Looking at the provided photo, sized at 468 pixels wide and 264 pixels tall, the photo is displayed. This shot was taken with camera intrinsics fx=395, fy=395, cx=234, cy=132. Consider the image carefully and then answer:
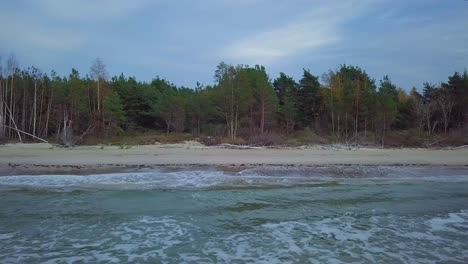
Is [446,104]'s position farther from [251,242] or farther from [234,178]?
[251,242]

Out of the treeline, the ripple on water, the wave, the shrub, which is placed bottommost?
the ripple on water

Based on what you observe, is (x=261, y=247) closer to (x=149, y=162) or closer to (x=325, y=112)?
(x=149, y=162)

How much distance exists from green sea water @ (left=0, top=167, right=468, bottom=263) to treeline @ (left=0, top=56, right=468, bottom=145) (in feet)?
68.9

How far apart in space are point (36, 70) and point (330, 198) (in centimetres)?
4259

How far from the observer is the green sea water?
6.29 meters

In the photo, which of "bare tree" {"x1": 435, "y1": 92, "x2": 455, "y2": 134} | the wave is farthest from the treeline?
the wave

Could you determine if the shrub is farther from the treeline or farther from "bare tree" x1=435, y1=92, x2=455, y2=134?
"bare tree" x1=435, y1=92, x2=455, y2=134

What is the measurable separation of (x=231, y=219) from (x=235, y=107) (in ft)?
116

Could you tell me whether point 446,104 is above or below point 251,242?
above

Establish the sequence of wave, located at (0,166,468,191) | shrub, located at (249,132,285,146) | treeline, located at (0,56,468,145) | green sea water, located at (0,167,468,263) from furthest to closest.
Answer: treeline, located at (0,56,468,145) → shrub, located at (249,132,285,146) → wave, located at (0,166,468,191) → green sea water, located at (0,167,468,263)

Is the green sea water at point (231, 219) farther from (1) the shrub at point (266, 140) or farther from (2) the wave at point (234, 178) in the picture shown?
(1) the shrub at point (266, 140)

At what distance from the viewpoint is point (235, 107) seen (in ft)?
144

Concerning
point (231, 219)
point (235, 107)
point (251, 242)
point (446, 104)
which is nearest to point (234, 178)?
point (231, 219)

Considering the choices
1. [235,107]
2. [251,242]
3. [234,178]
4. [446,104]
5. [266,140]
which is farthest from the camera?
[446,104]
